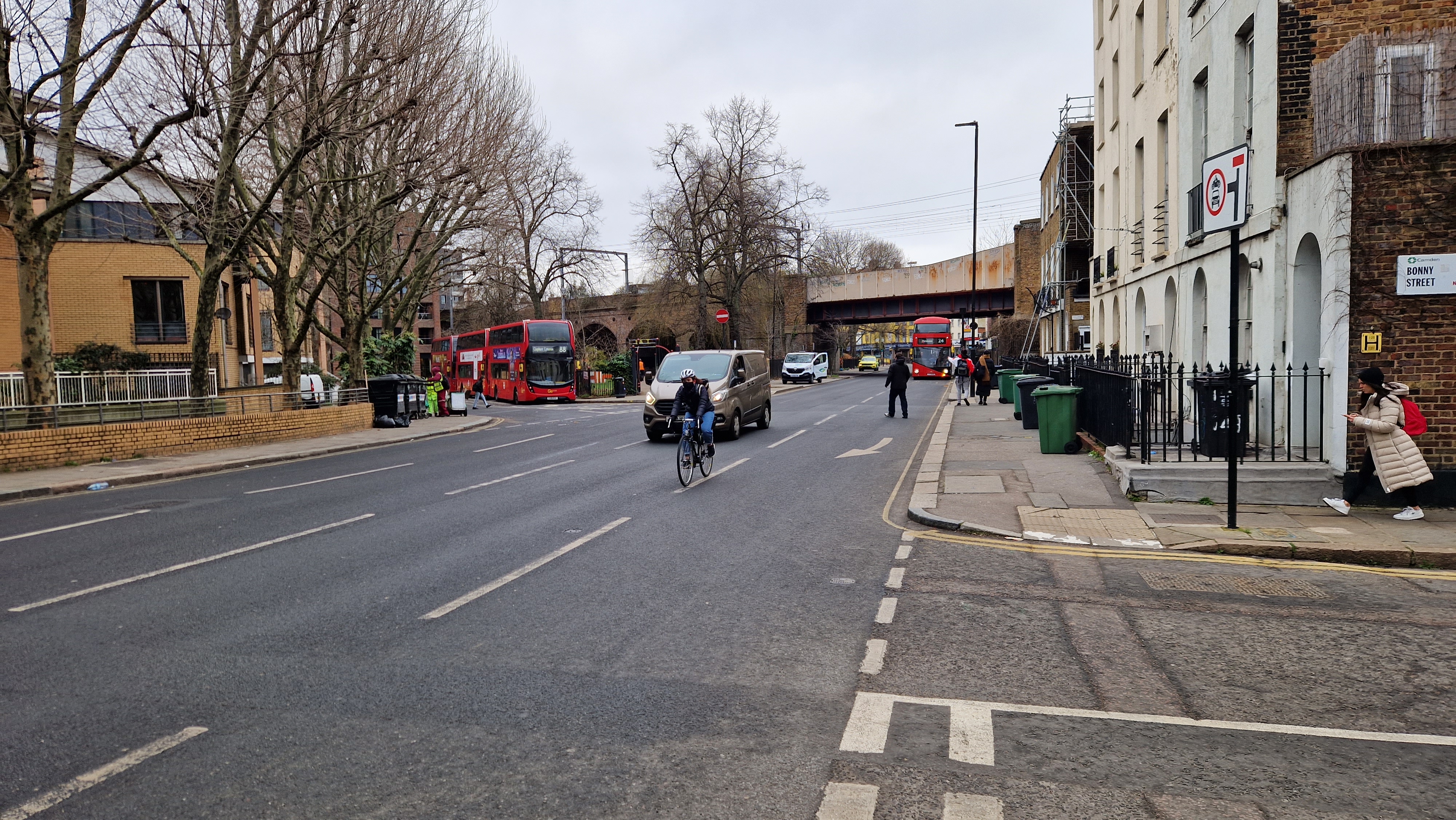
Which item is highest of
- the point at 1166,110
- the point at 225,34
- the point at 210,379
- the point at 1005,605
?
the point at 225,34

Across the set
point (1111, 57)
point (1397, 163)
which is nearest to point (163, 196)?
point (1111, 57)

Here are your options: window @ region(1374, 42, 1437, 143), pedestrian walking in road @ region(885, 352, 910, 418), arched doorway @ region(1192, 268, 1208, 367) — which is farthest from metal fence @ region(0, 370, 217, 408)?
window @ region(1374, 42, 1437, 143)

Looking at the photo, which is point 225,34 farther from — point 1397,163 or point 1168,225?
point 1397,163

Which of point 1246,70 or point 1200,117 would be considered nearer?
point 1246,70

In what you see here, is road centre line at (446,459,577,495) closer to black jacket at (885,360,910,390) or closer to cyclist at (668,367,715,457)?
cyclist at (668,367,715,457)

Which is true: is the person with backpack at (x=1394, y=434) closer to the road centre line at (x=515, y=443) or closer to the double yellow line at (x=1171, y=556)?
the double yellow line at (x=1171, y=556)

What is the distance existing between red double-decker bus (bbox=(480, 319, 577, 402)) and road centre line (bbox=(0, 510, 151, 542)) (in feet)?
99.0

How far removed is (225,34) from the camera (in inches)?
789

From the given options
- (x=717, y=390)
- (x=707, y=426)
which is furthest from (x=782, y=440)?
(x=707, y=426)

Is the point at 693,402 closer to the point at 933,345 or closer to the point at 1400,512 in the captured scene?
the point at 1400,512

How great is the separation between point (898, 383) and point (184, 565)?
67.9 ft

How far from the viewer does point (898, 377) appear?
1039 inches

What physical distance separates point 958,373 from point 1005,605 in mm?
25171

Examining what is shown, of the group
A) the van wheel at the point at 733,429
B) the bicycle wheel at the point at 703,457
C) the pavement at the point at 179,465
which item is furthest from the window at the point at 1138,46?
the pavement at the point at 179,465
